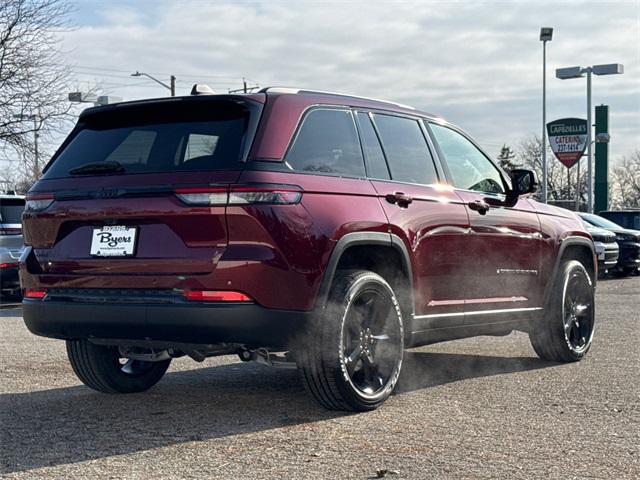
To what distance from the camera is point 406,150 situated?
644cm

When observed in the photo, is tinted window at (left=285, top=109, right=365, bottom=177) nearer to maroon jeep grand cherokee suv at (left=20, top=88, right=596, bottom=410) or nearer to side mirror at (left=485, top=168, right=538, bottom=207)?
maroon jeep grand cherokee suv at (left=20, top=88, right=596, bottom=410)

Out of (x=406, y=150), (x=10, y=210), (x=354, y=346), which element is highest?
(x=406, y=150)

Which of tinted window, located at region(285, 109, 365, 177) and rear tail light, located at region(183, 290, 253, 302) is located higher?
tinted window, located at region(285, 109, 365, 177)

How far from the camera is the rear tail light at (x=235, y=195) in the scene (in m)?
5.06

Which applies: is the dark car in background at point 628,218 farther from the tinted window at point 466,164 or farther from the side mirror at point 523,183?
the tinted window at point 466,164

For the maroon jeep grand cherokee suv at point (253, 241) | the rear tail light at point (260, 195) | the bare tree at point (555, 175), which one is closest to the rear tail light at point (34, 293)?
the maroon jeep grand cherokee suv at point (253, 241)

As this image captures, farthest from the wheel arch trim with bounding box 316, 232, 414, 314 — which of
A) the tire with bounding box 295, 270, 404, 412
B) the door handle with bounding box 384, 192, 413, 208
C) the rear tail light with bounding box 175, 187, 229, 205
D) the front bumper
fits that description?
the front bumper

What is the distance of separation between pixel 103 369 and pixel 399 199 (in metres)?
2.22

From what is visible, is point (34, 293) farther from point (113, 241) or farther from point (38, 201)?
point (113, 241)

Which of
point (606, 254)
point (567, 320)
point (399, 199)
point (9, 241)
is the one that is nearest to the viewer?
point (399, 199)

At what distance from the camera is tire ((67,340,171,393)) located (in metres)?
6.34

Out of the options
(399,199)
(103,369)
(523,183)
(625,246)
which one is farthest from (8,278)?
(625,246)

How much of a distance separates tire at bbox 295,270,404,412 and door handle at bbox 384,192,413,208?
0.49 metres

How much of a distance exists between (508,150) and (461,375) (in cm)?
11016
